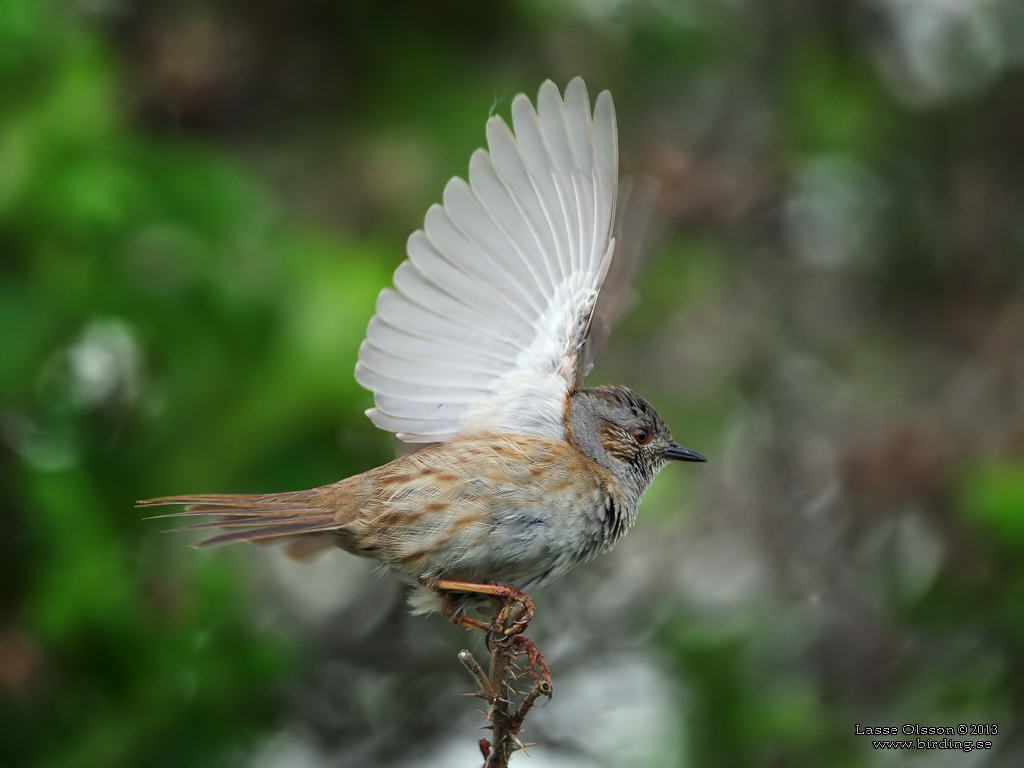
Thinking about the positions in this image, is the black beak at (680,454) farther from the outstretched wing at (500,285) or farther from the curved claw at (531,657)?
the curved claw at (531,657)

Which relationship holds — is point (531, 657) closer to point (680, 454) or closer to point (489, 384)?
point (489, 384)

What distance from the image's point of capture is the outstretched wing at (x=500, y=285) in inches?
167

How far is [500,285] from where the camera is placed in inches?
172

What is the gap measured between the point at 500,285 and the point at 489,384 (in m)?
0.36

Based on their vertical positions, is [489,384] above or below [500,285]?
below

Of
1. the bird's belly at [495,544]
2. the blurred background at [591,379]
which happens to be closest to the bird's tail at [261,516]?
the bird's belly at [495,544]

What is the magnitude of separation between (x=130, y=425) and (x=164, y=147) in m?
1.24

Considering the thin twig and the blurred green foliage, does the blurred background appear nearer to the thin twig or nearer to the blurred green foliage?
the blurred green foliage

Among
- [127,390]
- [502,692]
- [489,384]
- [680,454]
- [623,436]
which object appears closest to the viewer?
[502,692]

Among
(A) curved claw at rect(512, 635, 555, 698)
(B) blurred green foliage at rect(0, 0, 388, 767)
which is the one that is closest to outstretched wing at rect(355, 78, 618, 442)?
(A) curved claw at rect(512, 635, 555, 698)

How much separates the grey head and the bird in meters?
0.19

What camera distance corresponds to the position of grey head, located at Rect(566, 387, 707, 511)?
4762 millimetres

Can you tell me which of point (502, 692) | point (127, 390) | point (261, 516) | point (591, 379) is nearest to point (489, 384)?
point (261, 516)

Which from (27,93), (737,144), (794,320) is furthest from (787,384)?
(27,93)
